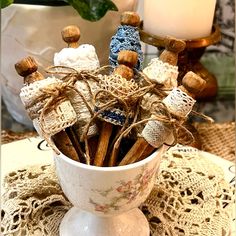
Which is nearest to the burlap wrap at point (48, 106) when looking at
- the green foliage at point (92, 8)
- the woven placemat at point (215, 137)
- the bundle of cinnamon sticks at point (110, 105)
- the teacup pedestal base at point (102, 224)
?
the bundle of cinnamon sticks at point (110, 105)

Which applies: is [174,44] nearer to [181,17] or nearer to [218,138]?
[181,17]

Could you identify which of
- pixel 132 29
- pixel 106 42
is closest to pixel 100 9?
pixel 106 42

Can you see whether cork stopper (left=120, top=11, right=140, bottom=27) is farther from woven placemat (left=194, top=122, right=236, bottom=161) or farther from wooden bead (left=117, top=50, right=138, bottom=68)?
woven placemat (left=194, top=122, right=236, bottom=161)

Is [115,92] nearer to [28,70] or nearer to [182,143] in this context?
[28,70]

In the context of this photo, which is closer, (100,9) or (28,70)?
(28,70)

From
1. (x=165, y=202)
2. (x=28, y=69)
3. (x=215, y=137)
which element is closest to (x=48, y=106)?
(x=28, y=69)

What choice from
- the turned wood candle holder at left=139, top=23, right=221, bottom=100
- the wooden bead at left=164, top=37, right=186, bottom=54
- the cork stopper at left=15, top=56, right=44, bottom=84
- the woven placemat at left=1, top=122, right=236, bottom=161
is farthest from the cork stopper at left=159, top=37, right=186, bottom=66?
the woven placemat at left=1, top=122, right=236, bottom=161

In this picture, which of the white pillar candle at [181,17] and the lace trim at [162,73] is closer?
the lace trim at [162,73]

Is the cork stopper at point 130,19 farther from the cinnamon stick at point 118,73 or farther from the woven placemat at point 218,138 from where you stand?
the woven placemat at point 218,138
